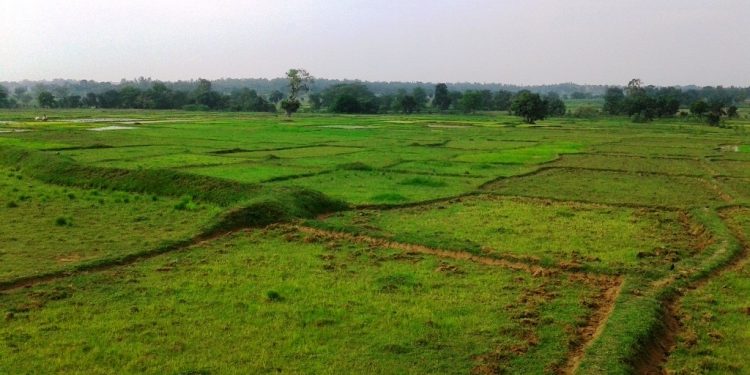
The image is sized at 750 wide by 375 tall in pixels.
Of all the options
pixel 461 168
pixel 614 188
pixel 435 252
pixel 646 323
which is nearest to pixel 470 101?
pixel 461 168

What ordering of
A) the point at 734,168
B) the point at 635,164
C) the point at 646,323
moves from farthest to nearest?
the point at 635,164
the point at 734,168
the point at 646,323

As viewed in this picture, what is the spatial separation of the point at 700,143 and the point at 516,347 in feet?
141

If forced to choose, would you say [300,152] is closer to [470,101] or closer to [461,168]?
[461,168]

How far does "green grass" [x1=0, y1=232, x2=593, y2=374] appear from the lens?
27.0 feet

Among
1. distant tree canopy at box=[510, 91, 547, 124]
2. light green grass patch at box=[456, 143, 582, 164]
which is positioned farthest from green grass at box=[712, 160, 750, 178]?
distant tree canopy at box=[510, 91, 547, 124]

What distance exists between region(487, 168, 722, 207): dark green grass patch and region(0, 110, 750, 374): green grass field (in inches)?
6.2

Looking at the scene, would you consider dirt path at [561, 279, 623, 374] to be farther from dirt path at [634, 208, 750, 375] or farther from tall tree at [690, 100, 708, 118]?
tall tree at [690, 100, 708, 118]

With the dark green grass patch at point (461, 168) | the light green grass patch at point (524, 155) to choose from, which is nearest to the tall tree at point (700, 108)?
the light green grass patch at point (524, 155)

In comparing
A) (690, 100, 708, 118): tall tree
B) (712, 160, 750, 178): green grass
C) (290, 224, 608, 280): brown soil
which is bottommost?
(712, 160, 750, 178): green grass

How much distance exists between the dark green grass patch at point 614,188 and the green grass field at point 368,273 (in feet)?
0.52

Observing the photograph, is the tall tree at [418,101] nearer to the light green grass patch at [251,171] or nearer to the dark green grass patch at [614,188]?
the light green grass patch at [251,171]

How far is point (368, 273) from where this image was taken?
12.3 metres

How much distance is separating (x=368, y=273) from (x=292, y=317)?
276 centimetres

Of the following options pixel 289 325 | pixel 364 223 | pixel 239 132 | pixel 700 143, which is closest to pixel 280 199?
pixel 364 223
